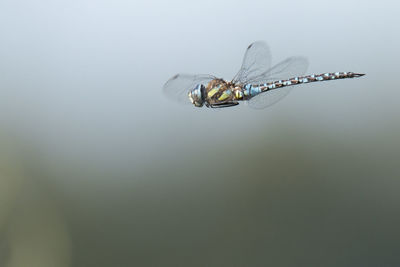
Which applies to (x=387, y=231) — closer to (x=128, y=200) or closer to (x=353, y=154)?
(x=353, y=154)

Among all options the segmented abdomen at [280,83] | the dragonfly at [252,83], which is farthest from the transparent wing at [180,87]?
the segmented abdomen at [280,83]

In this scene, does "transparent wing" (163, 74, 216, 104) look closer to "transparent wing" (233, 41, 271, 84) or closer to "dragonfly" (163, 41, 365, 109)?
"dragonfly" (163, 41, 365, 109)

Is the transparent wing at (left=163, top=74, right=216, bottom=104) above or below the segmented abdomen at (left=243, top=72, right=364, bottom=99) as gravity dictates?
above

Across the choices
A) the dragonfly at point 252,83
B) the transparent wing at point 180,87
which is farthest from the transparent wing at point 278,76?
the transparent wing at point 180,87

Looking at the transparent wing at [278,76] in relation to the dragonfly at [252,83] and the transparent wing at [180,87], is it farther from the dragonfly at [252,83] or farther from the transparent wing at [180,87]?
the transparent wing at [180,87]

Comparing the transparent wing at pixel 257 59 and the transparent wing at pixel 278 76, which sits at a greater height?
the transparent wing at pixel 257 59

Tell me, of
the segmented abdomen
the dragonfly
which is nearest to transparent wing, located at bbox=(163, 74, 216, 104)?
the dragonfly

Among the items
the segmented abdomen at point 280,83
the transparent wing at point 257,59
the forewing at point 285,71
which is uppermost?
the transparent wing at point 257,59
